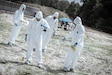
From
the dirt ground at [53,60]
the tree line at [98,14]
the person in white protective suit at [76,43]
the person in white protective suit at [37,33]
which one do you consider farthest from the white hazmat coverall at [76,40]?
the tree line at [98,14]

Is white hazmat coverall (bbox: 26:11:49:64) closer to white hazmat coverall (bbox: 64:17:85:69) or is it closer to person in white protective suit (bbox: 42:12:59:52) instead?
white hazmat coverall (bbox: 64:17:85:69)

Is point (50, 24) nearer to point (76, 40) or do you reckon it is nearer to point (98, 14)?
point (76, 40)

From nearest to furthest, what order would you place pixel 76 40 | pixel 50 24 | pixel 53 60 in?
1. pixel 76 40
2. pixel 53 60
3. pixel 50 24

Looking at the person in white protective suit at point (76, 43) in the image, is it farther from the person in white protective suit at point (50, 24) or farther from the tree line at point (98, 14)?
the tree line at point (98, 14)

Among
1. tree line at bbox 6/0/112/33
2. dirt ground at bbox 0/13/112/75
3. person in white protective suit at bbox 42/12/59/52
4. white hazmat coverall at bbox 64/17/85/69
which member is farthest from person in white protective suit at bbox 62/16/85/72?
tree line at bbox 6/0/112/33

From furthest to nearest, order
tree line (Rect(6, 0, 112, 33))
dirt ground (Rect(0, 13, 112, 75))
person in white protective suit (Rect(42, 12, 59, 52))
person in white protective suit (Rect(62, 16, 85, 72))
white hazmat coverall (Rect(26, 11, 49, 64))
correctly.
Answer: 1. tree line (Rect(6, 0, 112, 33))
2. person in white protective suit (Rect(42, 12, 59, 52))
3. person in white protective suit (Rect(62, 16, 85, 72))
4. white hazmat coverall (Rect(26, 11, 49, 64))
5. dirt ground (Rect(0, 13, 112, 75))

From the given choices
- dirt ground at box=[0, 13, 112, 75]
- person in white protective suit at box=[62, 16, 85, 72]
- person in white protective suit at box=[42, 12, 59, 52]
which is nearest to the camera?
dirt ground at box=[0, 13, 112, 75]

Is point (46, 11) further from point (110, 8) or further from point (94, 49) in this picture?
point (94, 49)

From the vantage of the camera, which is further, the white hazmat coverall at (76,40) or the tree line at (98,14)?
the tree line at (98,14)

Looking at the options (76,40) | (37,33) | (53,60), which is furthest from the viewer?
(53,60)

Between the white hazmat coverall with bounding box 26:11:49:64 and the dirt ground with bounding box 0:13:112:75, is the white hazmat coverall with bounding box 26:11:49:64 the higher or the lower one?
the higher one

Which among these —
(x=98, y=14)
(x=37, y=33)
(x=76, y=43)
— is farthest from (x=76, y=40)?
(x=98, y=14)

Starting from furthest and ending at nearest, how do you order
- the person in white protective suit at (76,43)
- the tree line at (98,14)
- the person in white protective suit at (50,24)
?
the tree line at (98,14)
the person in white protective suit at (50,24)
the person in white protective suit at (76,43)

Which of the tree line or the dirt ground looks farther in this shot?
the tree line
